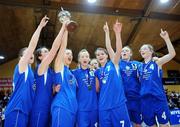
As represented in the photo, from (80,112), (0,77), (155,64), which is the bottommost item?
(80,112)

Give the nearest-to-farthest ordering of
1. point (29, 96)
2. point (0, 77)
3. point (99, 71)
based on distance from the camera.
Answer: point (29, 96), point (99, 71), point (0, 77)

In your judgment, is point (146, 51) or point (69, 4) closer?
point (146, 51)

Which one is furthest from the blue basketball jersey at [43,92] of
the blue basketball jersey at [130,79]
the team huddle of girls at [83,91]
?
the blue basketball jersey at [130,79]

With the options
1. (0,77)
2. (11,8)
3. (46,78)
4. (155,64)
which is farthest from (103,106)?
(0,77)

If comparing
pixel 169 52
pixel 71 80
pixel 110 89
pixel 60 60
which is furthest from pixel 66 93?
pixel 169 52

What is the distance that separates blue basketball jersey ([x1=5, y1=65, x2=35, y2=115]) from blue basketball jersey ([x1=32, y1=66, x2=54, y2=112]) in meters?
0.08

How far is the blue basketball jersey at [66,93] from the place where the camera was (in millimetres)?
3266

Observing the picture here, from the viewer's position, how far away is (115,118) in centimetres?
359

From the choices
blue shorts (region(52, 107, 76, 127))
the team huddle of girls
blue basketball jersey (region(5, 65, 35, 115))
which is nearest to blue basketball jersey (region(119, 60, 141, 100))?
the team huddle of girls

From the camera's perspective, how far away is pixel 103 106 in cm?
366

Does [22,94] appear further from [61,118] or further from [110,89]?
[110,89]

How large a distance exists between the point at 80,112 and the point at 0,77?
1359 centimetres

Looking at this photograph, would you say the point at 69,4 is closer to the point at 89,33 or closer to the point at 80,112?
the point at 89,33

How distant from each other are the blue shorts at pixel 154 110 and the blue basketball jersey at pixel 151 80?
0.30 feet
